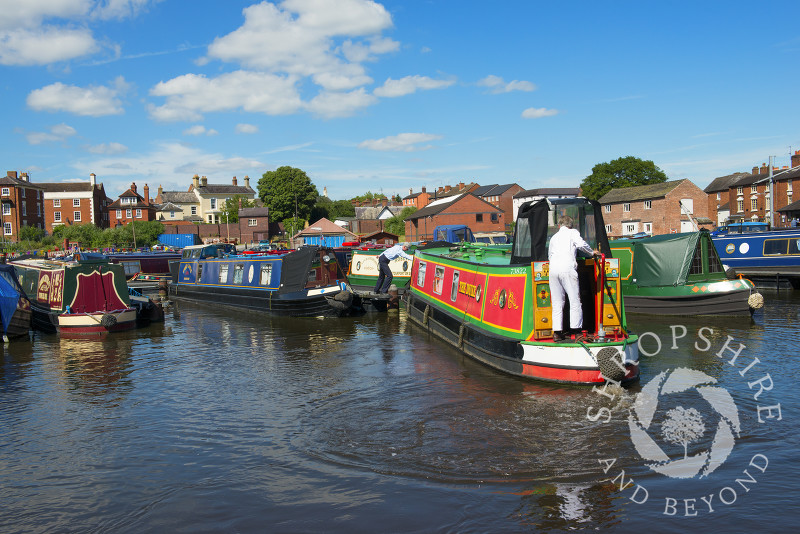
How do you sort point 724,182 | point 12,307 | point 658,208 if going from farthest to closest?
point 724,182
point 658,208
point 12,307

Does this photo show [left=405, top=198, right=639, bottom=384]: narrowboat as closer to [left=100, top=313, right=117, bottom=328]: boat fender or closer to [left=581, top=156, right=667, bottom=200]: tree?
[left=100, top=313, right=117, bottom=328]: boat fender

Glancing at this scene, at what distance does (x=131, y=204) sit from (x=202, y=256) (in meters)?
55.2

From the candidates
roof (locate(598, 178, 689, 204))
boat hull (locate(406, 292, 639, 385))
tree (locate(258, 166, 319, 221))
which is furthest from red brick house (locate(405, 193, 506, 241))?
boat hull (locate(406, 292, 639, 385))

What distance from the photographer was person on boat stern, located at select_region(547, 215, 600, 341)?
8500 mm

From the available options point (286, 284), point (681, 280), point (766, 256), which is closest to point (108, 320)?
point (286, 284)

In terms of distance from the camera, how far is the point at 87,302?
56.0 feet

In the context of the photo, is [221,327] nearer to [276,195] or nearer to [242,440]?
[242,440]

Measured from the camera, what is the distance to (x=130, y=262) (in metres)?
32.2

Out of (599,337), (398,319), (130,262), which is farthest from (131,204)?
(599,337)

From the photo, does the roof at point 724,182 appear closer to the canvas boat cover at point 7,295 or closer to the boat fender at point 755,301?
the boat fender at point 755,301

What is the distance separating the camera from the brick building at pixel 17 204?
64125 millimetres
